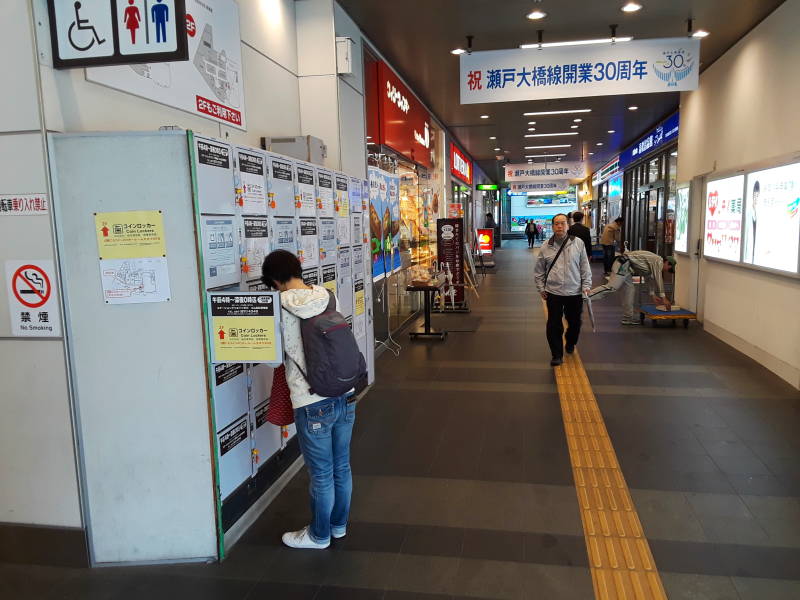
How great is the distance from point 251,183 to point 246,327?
94 cm

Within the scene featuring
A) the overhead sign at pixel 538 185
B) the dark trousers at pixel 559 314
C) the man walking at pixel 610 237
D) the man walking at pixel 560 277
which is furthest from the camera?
the overhead sign at pixel 538 185

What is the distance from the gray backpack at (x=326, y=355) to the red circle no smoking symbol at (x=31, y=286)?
1.19 metres

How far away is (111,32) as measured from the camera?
2.52m

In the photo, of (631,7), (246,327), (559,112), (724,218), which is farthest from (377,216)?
(559,112)

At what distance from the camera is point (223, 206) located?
2.94 meters

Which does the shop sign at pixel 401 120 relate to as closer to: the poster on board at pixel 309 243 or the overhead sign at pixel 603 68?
the overhead sign at pixel 603 68

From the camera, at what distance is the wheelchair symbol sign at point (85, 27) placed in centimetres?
252

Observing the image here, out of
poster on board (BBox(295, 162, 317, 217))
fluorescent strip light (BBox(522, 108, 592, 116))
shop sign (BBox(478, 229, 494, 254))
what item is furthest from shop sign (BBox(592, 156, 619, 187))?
poster on board (BBox(295, 162, 317, 217))

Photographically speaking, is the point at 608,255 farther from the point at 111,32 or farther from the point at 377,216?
the point at 111,32

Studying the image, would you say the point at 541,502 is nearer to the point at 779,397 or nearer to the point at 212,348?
the point at 212,348

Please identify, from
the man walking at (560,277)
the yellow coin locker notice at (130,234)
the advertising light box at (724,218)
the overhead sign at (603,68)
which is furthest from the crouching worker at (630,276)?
the yellow coin locker notice at (130,234)

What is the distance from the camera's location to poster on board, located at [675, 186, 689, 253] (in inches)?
354

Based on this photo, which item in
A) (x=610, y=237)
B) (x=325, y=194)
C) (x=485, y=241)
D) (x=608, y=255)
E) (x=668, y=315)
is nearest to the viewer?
(x=325, y=194)

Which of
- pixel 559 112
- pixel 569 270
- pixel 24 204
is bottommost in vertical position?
pixel 569 270
